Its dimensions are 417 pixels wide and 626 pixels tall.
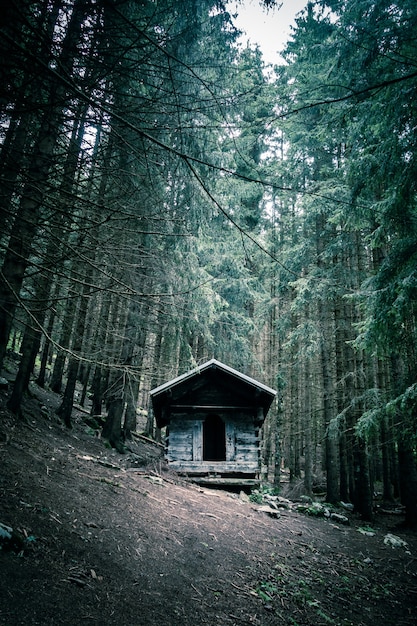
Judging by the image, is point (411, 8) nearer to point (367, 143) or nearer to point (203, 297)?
point (367, 143)

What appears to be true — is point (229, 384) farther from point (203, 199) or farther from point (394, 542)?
point (203, 199)

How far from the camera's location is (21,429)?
293 inches

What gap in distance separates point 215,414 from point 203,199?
7.70 meters

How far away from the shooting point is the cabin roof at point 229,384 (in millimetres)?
11188

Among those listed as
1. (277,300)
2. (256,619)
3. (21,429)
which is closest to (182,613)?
(256,619)

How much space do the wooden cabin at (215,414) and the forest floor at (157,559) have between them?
3.04 m

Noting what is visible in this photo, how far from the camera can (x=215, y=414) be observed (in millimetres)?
12141

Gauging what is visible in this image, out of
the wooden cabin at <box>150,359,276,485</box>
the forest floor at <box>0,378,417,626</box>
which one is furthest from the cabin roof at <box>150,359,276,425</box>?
the forest floor at <box>0,378,417,626</box>

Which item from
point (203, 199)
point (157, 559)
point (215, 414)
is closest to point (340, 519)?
point (215, 414)

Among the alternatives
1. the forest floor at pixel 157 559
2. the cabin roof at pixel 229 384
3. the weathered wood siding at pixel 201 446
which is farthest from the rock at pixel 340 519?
the cabin roof at pixel 229 384

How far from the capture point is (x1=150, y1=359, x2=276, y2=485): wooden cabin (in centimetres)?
1130

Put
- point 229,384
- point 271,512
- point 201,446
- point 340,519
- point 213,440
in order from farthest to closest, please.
A: point 213,440 < point 229,384 < point 201,446 < point 340,519 < point 271,512

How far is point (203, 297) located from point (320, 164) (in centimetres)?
885

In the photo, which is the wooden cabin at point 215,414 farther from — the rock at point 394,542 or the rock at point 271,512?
the rock at point 394,542
